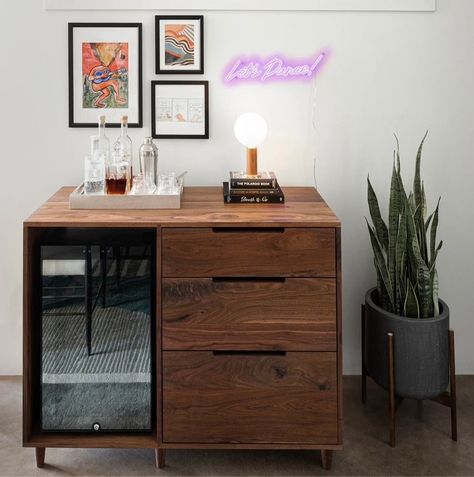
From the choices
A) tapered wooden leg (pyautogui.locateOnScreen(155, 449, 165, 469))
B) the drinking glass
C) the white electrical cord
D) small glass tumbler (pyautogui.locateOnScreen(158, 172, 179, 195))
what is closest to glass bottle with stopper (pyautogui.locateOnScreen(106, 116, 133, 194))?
the drinking glass

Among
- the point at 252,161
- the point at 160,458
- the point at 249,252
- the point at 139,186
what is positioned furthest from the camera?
the point at 252,161

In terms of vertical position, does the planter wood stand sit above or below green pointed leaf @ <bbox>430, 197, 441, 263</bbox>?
below

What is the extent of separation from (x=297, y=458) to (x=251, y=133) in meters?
1.23

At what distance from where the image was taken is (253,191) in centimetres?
254

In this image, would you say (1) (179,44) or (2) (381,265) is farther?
(1) (179,44)

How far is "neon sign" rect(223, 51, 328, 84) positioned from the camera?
285cm

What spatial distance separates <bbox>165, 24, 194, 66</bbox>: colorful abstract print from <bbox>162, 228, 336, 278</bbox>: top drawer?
911mm

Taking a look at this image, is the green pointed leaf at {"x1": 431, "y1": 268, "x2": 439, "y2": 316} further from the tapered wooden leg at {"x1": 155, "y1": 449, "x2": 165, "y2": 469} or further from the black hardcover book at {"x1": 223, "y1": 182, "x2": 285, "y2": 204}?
the tapered wooden leg at {"x1": 155, "y1": 449, "x2": 165, "y2": 469}

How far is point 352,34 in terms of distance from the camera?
284 centimetres

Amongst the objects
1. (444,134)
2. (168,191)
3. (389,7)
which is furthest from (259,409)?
(389,7)

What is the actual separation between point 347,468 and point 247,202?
0.99 m

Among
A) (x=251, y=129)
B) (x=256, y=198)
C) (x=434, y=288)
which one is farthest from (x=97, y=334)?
(x=434, y=288)

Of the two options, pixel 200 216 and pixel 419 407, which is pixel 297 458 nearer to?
pixel 419 407

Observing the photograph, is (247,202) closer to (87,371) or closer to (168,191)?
(168,191)
